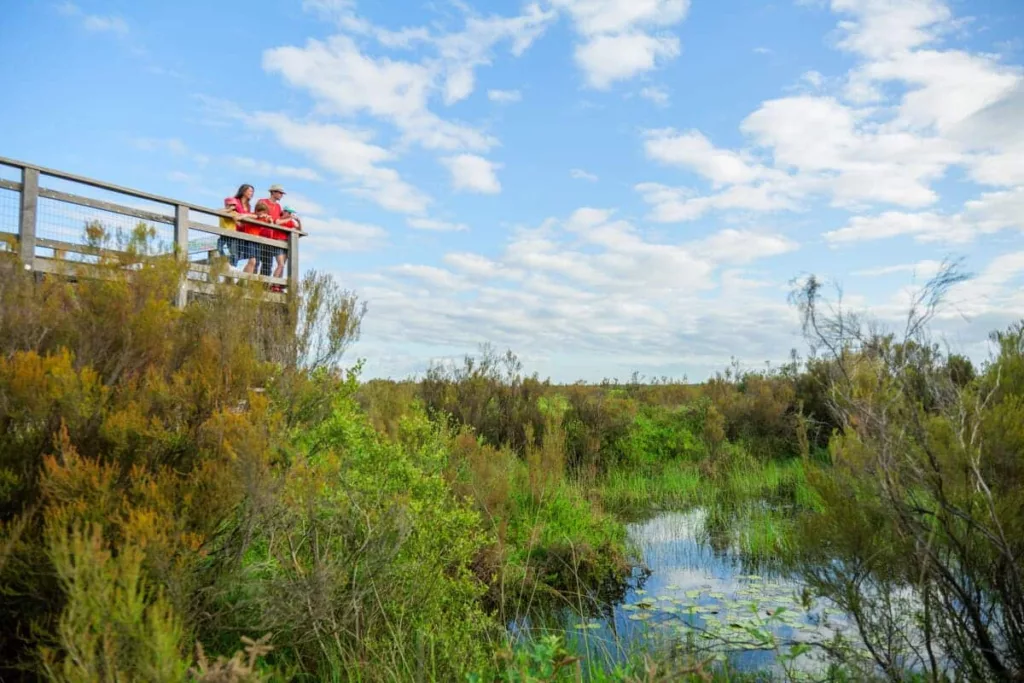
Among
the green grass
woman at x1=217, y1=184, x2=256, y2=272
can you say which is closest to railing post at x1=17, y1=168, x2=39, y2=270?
woman at x1=217, y1=184, x2=256, y2=272

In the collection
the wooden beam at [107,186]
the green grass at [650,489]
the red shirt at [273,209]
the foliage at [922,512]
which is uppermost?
the red shirt at [273,209]

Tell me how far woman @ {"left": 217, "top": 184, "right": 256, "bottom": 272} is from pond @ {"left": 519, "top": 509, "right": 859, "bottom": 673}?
650 centimetres

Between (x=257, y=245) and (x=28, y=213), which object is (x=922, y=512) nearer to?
(x=28, y=213)

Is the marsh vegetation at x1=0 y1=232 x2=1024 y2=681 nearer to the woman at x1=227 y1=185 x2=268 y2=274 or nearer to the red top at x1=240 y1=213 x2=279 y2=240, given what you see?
the woman at x1=227 y1=185 x2=268 y2=274

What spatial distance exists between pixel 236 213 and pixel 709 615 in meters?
Result: 7.91

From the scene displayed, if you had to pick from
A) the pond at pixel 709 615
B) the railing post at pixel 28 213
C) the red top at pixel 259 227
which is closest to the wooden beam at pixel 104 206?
the railing post at pixel 28 213

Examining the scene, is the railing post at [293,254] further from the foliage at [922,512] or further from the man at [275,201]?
the foliage at [922,512]

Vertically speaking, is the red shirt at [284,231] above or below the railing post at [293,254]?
above

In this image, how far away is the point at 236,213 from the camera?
9305 millimetres

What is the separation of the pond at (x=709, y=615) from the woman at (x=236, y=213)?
6.50 meters

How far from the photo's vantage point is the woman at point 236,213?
30.0 feet

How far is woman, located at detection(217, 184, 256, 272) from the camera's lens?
914cm

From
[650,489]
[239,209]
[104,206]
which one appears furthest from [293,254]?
[650,489]

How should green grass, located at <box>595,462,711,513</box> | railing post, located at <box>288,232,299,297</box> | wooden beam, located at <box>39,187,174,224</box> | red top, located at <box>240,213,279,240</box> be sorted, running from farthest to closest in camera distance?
railing post, located at <box>288,232,299,297</box> → red top, located at <box>240,213,279,240</box> → green grass, located at <box>595,462,711,513</box> → wooden beam, located at <box>39,187,174,224</box>
